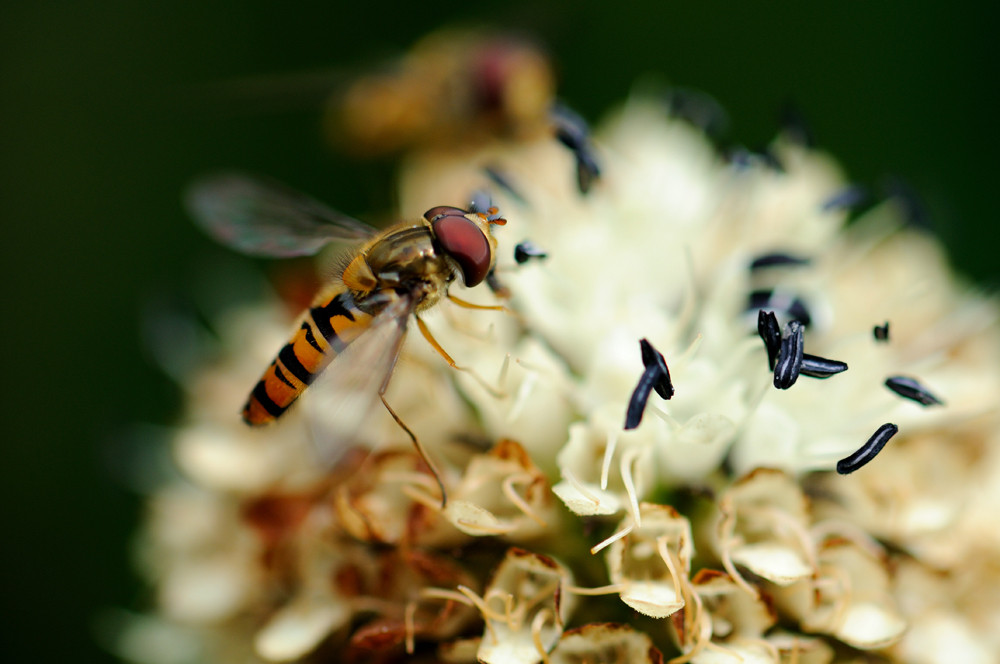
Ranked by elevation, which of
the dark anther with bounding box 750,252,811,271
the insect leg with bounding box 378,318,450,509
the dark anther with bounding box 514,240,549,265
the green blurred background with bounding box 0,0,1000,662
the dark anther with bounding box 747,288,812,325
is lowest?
the insect leg with bounding box 378,318,450,509

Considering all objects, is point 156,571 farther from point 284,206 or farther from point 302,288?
point 284,206

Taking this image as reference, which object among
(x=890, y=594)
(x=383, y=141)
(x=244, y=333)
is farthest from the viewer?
(x=383, y=141)

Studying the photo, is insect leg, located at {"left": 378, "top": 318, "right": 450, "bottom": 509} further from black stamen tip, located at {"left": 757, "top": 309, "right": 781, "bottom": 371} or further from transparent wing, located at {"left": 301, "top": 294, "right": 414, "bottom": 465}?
black stamen tip, located at {"left": 757, "top": 309, "right": 781, "bottom": 371}

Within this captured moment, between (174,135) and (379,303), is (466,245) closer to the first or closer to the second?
(379,303)

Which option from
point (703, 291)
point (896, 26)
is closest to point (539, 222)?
point (703, 291)

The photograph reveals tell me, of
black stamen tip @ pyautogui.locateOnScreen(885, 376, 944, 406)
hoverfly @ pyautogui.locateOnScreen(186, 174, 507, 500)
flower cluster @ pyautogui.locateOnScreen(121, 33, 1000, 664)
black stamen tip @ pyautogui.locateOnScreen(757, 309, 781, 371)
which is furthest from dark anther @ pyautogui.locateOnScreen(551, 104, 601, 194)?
black stamen tip @ pyautogui.locateOnScreen(885, 376, 944, 406)

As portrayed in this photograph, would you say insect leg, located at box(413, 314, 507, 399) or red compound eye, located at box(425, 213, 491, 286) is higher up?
red compound eye, located at box(425, 213, 491, 286)
